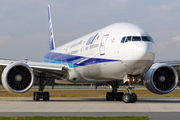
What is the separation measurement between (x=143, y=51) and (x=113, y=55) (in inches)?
72.8

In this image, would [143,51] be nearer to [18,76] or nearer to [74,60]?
[74,60]

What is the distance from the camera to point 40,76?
2234cm

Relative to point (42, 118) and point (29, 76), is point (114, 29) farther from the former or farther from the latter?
point (42, 118)

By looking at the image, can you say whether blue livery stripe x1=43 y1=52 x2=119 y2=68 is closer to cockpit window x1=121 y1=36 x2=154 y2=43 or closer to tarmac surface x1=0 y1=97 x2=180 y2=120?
cockpit window x1=121 y1=36 x2=154 y2=43

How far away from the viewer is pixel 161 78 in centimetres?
1873

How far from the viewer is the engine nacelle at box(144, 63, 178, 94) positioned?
60.4 feet

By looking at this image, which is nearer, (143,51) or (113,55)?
(143,51)

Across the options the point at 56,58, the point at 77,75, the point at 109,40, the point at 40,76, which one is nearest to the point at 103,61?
the point at 109,40

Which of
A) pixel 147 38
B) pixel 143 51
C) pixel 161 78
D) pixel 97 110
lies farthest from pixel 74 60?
pixel 97 110

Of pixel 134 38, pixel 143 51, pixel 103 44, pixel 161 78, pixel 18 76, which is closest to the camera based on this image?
pixel 143 51

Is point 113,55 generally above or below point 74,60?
above

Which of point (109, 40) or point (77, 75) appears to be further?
point (77, 75)

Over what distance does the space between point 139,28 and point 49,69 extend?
23.3 ft

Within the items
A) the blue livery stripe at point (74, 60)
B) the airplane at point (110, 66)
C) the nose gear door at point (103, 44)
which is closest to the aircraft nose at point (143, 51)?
the airplane at point (110, 66)
